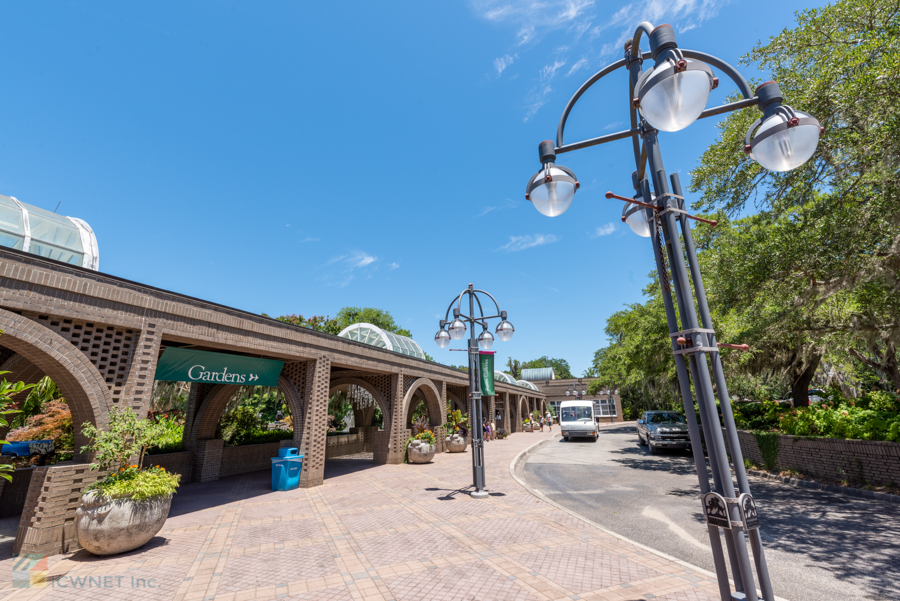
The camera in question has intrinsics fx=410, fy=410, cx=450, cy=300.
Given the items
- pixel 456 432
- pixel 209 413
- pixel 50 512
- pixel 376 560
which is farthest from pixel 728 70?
pixel 456 432

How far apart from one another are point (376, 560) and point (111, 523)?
3.89 meters

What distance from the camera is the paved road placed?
16.4ft

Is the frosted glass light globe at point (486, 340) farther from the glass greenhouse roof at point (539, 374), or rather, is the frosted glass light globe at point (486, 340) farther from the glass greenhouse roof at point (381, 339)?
the glass greenhouse roof at point (539, 374)

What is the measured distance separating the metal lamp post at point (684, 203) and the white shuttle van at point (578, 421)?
76.2 feet

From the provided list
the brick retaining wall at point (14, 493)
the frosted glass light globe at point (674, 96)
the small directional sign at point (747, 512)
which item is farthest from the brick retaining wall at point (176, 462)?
the frosted glass light globe at point (674, 96)

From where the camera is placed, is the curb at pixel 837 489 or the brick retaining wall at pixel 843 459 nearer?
the curb at pixel 837 489

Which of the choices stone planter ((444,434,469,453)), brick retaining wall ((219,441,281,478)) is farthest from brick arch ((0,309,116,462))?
stone planter ((444,434,469,453))

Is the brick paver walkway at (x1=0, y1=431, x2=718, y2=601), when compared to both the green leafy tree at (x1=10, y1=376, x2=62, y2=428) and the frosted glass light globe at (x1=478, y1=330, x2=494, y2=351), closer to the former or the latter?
the frosted glass light globe at (x1=478, y1=330, x2=494, y2=351)

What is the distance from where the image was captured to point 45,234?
903 centimetres

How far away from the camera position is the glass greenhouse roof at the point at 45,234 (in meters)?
8.38

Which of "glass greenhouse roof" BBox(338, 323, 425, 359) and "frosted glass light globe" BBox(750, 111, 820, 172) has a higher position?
"glass greenhouse roof" BBox(338, 323, 425, 359)

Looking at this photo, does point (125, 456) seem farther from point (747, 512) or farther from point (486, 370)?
point (486, 370)

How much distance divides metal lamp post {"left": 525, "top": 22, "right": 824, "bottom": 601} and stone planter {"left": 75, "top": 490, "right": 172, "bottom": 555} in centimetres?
725

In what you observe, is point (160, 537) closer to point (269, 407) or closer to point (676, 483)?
point (676, 483)
